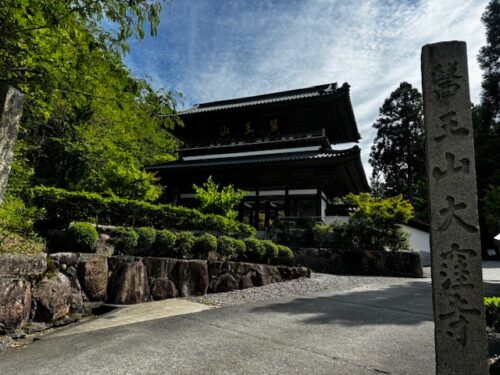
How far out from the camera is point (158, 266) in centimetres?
613

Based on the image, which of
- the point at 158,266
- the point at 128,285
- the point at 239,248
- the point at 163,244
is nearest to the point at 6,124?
the point at 128,285

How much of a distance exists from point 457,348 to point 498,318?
272 cm

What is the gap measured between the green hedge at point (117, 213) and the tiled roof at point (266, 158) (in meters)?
4.76

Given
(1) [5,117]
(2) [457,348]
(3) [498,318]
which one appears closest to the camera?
(1) [5,117]

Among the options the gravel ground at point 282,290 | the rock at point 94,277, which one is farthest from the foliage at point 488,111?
the rock at point 94,277

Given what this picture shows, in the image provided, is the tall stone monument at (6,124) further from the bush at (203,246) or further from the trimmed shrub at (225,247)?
the trimmed shrub at (225,247)

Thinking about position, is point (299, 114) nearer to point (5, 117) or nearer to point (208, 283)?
point (208, 283)

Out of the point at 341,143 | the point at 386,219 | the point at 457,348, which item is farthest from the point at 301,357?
the point at 341,143

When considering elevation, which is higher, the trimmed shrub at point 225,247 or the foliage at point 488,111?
the foliage at point 488,111

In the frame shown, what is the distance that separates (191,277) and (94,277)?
2.04m

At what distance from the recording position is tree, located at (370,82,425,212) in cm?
3316

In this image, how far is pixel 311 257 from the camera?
1171cm

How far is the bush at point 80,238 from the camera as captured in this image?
5.39 m

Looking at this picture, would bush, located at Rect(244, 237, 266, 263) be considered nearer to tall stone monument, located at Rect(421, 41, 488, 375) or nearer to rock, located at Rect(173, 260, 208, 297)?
rock, located at Rect(173, 260, 208, 297)
